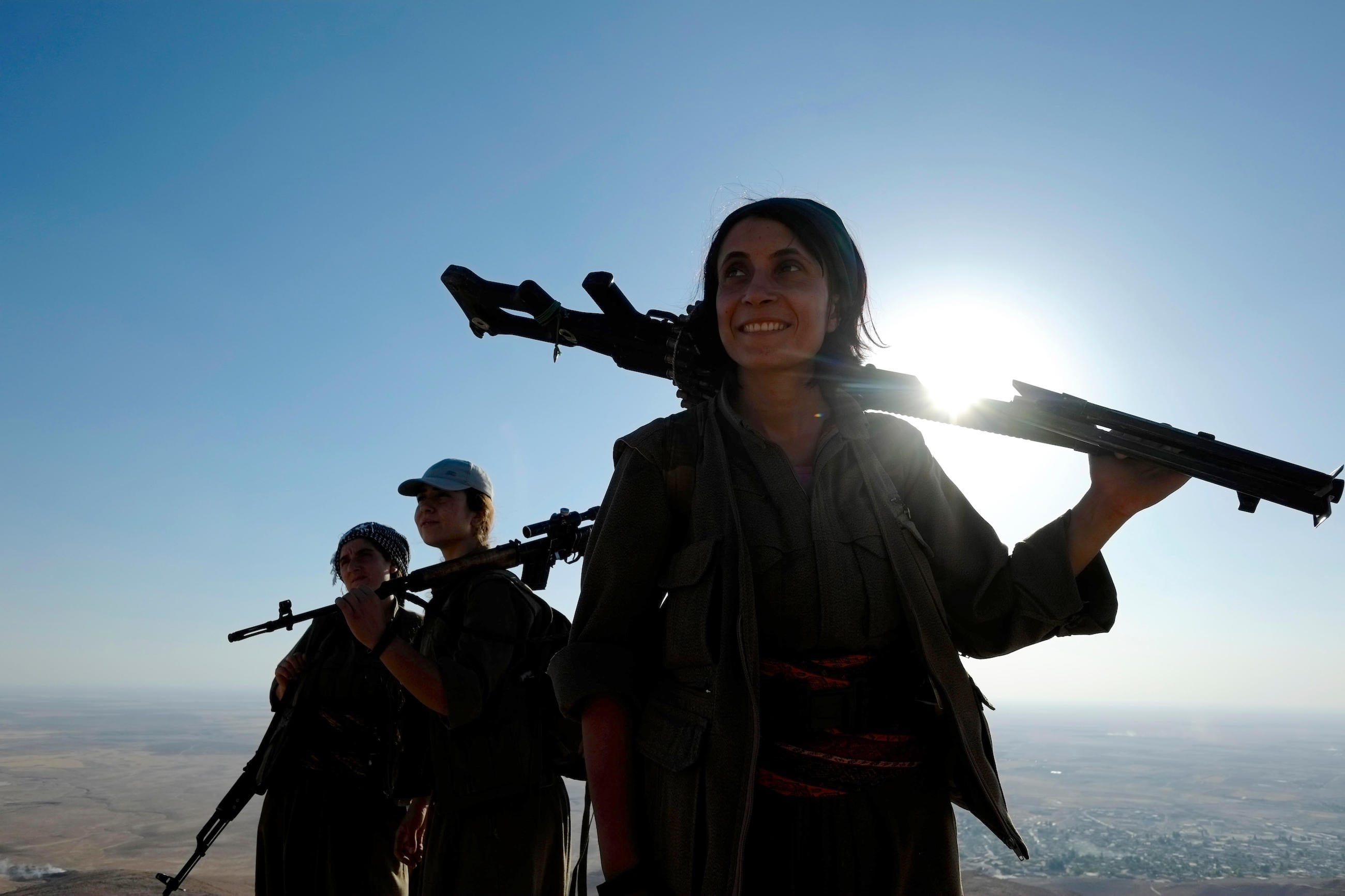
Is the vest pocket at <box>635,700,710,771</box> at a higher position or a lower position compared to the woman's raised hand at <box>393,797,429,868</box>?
higher

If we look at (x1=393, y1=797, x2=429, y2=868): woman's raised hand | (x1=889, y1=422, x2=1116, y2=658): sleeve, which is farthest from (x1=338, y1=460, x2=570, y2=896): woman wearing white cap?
(x1=889, y1=422, x2=1116, y2=658): sleeve

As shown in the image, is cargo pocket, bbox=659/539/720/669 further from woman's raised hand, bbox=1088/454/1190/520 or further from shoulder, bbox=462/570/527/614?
shoulder, bbox=462/570/527/614

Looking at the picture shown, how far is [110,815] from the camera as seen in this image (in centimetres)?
4875

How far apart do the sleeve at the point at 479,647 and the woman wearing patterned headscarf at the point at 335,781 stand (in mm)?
447

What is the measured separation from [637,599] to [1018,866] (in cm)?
4545

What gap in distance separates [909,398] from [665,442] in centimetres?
74

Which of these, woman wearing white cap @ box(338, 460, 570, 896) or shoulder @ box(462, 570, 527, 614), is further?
shoulder @ box(462, 570, 527, 614)

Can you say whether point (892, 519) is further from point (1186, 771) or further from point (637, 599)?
point (1186, 771)

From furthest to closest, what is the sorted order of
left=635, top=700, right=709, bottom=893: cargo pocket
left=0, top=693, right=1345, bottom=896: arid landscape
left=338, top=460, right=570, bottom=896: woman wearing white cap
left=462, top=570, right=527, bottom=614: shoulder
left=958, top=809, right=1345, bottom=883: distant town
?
left=958, top=809, right=1345, bottom=883: distant town < left=0, top=693, right=1345, bottom=896: arid landscape < left=462, top=570, right=527, bottom=614: shoulder < left=338, top=460, right=570, bottom=896: woman wearing white cap < left=635, top=700, right=709, bottom=893: cargo pocket

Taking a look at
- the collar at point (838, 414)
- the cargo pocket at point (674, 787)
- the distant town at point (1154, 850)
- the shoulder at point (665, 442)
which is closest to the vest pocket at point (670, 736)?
the cargo pocket at point (674, 787)

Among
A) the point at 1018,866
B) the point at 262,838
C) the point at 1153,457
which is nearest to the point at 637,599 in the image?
the point at 1153,457

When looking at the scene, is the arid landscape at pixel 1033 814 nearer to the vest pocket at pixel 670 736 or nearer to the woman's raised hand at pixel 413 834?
the woman's raised hand at pixel 413 834

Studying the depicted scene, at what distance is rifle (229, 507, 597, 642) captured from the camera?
15.5 feet

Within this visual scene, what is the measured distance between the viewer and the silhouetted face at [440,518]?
16.8 feet
